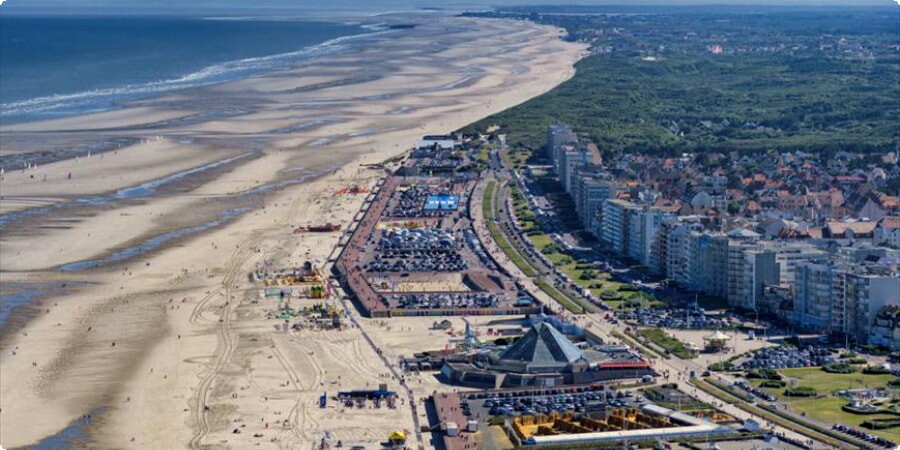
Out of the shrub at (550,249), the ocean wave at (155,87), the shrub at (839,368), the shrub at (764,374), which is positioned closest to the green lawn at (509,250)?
the shrub at (550,249)

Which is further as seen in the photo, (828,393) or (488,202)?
(488,202)

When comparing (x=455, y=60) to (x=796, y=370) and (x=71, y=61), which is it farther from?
(x=796, y=370)

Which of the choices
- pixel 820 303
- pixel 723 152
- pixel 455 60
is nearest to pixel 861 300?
pixel 820 303

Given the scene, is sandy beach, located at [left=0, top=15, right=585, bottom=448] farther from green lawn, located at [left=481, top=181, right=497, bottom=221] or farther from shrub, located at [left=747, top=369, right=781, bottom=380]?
shrub, located at [left=747, top=369, right=781, bottom=380]

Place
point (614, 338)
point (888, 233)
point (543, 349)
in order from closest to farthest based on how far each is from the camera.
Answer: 1. point (543, 349)
2. point (614, 338)
3. point (888, 233)

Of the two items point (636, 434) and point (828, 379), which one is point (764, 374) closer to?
point (828, 379)

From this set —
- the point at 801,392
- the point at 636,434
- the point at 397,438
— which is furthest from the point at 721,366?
the point at 397,438

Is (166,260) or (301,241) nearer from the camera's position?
(166,260)

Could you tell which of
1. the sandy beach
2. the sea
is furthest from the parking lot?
the sea
